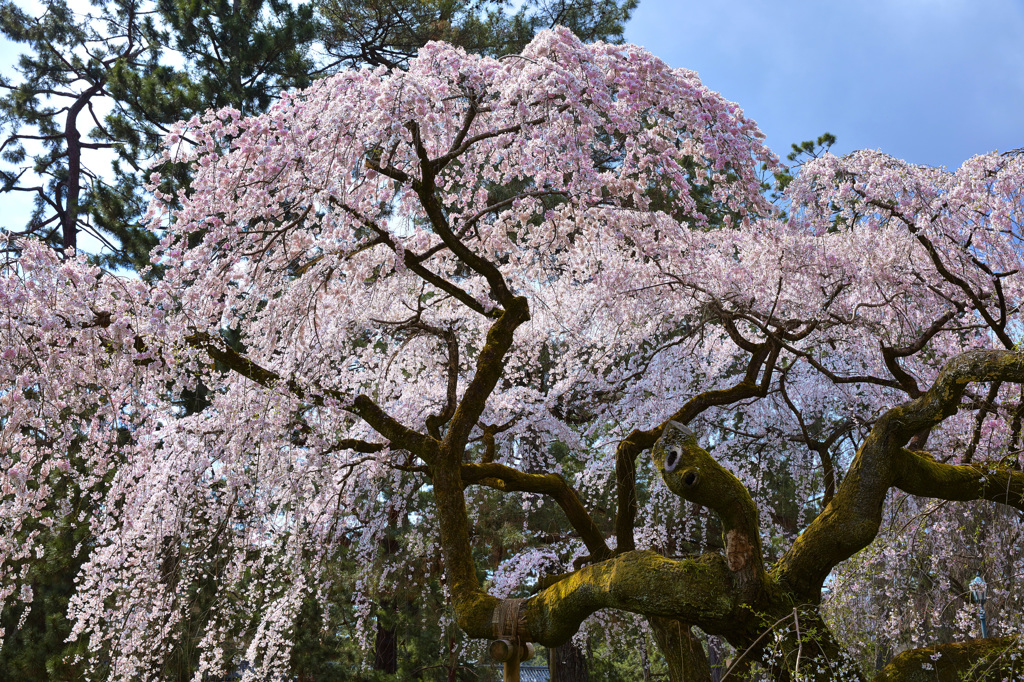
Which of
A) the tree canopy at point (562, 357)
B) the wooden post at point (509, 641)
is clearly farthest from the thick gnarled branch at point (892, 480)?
the wooden post at point (509, 641)

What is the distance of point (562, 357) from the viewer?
26.3 ft

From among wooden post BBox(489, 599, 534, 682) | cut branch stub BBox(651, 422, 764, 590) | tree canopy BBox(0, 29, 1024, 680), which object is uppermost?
tree canopy BBox(0, 29, 1024, 680)

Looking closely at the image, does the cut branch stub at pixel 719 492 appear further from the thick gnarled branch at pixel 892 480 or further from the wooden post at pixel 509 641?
the wooden post at pixel 509 641

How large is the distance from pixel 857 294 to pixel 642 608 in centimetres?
387

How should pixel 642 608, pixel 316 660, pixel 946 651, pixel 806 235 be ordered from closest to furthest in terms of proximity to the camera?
pixel 642 608 < pixel 946 651 < pixel 806 235 < pixel 316 660

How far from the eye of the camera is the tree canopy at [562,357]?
371 centimetres

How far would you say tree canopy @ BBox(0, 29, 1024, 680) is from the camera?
3.71 m

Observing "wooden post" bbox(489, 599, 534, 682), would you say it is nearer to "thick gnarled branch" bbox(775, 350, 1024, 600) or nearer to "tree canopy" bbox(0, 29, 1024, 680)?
"tree canopy" bbox(0, 29, 1024, 680)

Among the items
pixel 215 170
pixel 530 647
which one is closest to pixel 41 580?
pixel 215 170

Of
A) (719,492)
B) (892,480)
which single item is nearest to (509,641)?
(719,492)

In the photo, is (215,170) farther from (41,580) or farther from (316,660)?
(316,660)

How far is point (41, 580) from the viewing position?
7.71 metres

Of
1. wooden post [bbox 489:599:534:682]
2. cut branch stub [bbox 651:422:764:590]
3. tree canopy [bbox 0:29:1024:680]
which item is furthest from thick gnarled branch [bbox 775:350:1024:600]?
wooden post [bbox 489:599:534:682]

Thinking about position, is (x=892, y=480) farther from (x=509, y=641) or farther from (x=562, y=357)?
(x=562, y=357)
